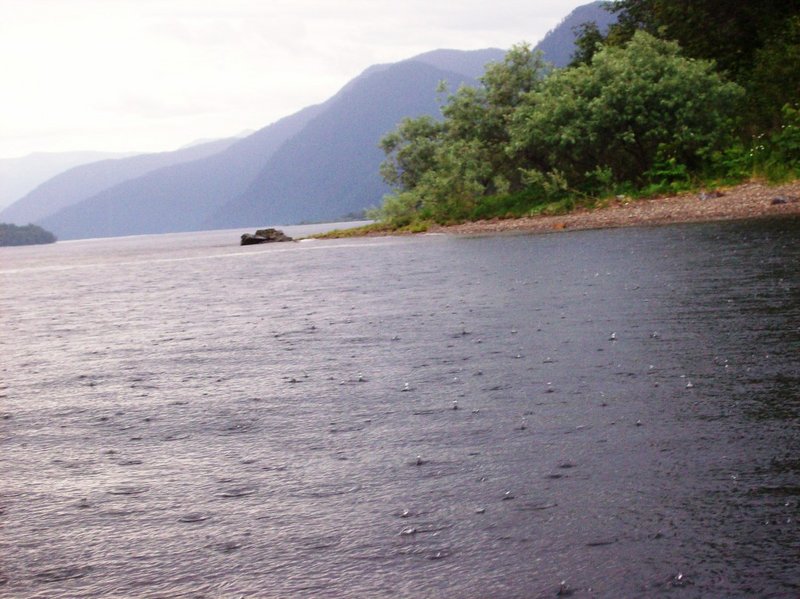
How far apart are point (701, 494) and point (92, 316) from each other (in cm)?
1987

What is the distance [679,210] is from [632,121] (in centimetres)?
967

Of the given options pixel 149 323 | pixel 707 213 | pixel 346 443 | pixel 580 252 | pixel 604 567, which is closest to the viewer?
pixel 604 567

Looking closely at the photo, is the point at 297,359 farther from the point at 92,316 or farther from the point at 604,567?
the point at 92,316

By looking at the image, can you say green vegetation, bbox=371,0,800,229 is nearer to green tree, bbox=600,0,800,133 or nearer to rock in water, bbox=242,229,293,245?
green tree, bbox=600,0,800,133

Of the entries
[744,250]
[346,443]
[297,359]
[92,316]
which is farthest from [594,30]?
[346,443]

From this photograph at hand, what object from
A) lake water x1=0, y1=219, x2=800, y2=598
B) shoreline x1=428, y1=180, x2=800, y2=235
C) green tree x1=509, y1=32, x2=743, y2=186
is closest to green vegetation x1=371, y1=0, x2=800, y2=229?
green tree x1=509, y1=32, x2=743, y2=186

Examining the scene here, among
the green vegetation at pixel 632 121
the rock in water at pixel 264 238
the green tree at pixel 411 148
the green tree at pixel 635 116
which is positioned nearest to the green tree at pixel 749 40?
the green vegetation at pixel 632 121

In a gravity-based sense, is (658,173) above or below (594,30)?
below

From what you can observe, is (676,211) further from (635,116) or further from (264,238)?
(264,238)

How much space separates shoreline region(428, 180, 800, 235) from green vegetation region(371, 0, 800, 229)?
1.25 metres

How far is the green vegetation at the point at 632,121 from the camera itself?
44688mm

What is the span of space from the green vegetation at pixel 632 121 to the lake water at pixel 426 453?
28241mm

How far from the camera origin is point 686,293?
1716 centimetres

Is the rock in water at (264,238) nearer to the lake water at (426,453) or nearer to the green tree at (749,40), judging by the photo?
the green tree at (749,40)
